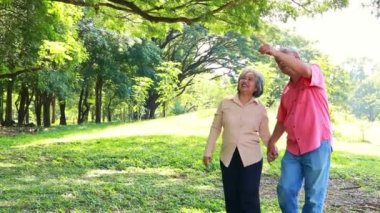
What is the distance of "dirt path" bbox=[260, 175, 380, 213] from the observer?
20.9 feet

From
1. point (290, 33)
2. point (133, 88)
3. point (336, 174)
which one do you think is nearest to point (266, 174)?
point (336, 174)

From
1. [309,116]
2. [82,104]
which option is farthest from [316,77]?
[82,104]

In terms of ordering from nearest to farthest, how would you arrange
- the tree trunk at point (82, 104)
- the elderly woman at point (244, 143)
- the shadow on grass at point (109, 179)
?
1. the elderly woman at point (244, 143)
2. the shadow on grass at point (109, 179)
3. the tree trunk at point (82, 104)

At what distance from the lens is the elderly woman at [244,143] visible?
13.5ft

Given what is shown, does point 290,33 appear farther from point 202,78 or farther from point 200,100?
point 200,100

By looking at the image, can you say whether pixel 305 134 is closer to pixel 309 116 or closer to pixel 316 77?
pixel 309 116

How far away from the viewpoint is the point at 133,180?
26.0 ft

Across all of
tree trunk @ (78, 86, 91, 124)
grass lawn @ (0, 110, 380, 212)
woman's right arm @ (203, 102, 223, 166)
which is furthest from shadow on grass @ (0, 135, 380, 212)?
tree trunk @ (78, 86, 91, 124)

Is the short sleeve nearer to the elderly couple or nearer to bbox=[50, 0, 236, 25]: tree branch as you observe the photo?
the elderly couple

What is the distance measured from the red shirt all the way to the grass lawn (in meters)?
2.31

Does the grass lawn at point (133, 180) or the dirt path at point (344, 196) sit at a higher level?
the grass lawn at point (133, 180)

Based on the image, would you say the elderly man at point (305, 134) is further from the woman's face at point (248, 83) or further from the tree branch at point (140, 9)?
the tree branch at point (140, 9)

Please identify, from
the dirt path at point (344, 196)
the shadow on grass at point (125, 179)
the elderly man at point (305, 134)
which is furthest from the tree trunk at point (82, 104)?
the elderly man at point (305, 134)

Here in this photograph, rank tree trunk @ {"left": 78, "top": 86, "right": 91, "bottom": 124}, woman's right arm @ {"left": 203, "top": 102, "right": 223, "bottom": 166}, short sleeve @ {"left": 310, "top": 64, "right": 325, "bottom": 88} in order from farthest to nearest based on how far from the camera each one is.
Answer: tree trunk @ {"left": 78, "top": 86, "right": 91, "bottom": 124}, woman's right arm @ {"left": 203, "top": 102, "right": 223, "bottom": 166}, short sleeve @ {"left": 310, "top": 64, "right": 325, "bottom": 88}
